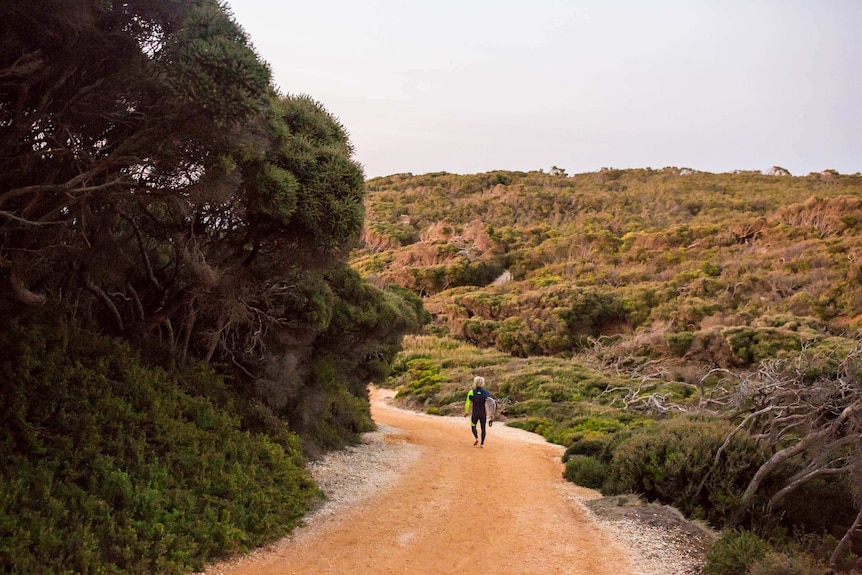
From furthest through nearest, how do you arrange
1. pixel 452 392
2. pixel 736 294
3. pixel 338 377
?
pixel 736 294, pixel 452 392, pixel 338 377

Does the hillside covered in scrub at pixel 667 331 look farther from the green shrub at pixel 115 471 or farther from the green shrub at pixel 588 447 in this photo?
the green shrub at pixel 115 471

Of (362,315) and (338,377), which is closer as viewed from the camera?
(362,315)

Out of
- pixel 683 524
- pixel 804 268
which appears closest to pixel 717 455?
pixel 683 524

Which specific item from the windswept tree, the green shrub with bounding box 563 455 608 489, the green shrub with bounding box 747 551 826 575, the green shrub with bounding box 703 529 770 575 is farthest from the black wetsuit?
the green shrub with bounding box 747 551 826 575

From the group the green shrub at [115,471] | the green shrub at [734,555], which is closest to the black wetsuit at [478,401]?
the green shrub at [115,471]

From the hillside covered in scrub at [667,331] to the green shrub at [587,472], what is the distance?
4 cm

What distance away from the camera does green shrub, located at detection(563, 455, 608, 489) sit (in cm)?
1206

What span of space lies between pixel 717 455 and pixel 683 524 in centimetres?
156

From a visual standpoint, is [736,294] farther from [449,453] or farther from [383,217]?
[383,217]

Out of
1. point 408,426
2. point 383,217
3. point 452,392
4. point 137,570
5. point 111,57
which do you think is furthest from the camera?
point 383,217

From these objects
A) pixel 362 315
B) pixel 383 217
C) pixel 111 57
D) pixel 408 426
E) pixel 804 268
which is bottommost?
pixel 408 426

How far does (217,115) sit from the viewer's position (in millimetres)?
6594

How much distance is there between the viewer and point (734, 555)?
7180 mm

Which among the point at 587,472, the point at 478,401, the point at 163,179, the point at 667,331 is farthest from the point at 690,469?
the point at 667,331
